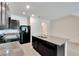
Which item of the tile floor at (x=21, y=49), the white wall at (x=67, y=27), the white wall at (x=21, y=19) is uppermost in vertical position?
the white wall at (x=21, y=19)

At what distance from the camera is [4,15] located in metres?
1.20

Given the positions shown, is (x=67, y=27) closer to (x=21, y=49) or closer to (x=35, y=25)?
(x=35, y=25)

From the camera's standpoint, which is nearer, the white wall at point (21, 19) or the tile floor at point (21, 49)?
the tile floor at point (21, 49)

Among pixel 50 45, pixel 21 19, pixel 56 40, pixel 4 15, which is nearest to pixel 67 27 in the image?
pixel 56 40

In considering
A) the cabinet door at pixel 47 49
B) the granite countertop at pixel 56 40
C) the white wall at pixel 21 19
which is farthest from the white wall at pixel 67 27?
Answer: the white wall at pixel 21 19

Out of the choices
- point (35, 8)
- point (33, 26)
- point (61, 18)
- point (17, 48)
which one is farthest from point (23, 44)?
point (61, 18)

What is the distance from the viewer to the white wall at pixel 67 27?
1.12 m

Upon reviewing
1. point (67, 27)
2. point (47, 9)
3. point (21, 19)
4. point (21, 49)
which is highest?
point (47, 9)

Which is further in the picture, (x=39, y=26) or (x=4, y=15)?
(x=39, y=26)

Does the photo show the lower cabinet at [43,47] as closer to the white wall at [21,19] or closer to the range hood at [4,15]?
the white wall at [21,19]

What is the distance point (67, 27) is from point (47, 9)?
376mm

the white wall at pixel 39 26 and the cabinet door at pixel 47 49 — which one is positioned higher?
the white wall at pixel 39 26

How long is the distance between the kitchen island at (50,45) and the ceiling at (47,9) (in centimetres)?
32

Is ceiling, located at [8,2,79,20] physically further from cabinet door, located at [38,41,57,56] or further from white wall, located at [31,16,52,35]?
cabinet door, located at [38,41,57,56]
